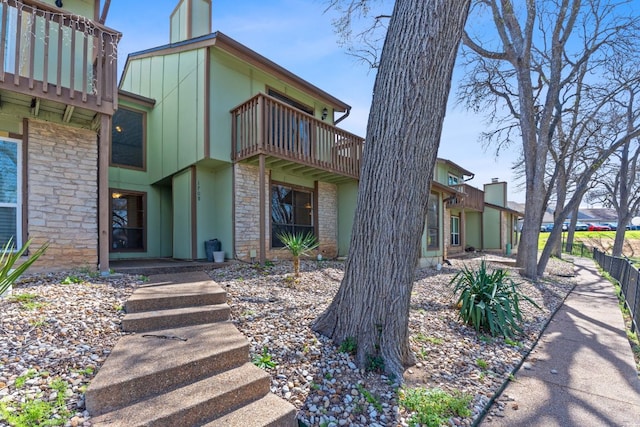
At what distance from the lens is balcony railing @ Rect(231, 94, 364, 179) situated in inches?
287

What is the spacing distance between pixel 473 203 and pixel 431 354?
15037mm

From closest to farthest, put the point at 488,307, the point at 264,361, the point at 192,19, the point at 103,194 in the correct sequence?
the point at 264,361 < the point at 488,307 < the point at 103,194 < the point at 192,19

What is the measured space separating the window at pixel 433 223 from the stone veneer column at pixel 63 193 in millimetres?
10434

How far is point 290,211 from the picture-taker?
9.45 meters

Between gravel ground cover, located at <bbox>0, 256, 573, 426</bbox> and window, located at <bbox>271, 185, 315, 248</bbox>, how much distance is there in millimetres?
3528

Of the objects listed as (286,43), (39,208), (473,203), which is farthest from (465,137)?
(39,208)

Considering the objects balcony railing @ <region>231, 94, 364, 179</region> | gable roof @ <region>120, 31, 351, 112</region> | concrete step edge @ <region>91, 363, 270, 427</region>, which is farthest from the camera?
gable roof @ <region>120, 31, 351, 112</region>

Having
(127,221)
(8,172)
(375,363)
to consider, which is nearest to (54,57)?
(8,172)

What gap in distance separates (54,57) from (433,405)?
8423 mm

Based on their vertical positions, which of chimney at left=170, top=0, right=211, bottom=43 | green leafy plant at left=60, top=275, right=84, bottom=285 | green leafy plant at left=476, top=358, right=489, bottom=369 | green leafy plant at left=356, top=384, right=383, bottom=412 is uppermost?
chimney at left=170, top=0, right=211, bottom=43

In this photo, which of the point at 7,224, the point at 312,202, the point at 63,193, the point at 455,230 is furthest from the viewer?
the point at 455,230

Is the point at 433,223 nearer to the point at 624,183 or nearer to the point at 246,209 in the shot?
the point at 246,209

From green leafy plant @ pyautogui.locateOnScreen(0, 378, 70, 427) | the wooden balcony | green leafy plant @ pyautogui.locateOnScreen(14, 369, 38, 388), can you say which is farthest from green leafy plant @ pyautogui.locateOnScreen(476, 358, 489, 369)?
the wooden balcony

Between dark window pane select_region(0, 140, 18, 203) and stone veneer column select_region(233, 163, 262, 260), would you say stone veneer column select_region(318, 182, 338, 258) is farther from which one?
dark window pane select_region(0, 140, 18, 203)
